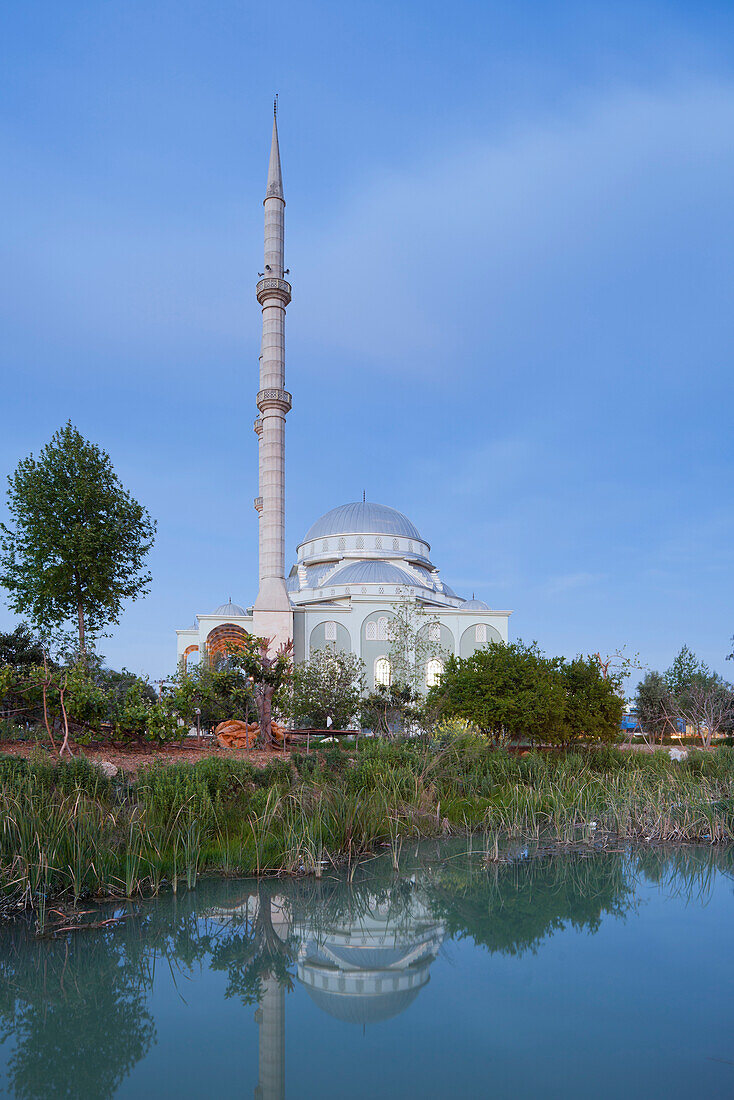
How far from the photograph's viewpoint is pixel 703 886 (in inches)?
274

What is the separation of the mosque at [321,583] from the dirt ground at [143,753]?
1447cm

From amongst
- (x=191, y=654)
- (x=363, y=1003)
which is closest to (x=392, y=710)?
(x=363, y=1003)

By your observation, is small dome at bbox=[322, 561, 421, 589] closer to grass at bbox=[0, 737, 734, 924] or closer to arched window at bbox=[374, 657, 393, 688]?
arched window at bbox=[374, 657, 393, 688]

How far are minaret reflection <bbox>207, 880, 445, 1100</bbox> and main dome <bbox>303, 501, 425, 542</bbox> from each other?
38.8 metres

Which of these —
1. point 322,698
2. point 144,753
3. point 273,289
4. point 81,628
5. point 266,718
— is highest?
point 273,289

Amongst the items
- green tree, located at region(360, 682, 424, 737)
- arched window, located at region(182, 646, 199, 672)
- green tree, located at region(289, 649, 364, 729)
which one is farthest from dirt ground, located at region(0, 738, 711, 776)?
arched window, located at region(182, 646, 199, 672)

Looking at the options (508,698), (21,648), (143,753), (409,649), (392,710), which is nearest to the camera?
(143,753)

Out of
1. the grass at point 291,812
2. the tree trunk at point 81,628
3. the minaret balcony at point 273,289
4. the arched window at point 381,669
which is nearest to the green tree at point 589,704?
the grass at point 291,812

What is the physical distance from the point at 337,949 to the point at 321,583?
3534 cm

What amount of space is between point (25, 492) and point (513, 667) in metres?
11.6

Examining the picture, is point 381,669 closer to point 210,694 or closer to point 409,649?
point 409,649

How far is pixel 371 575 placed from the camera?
3875 centimetres

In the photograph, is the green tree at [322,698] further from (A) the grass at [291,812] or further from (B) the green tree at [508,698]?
(A) the grass at [291,812]

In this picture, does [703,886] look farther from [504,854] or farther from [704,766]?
[704,766]
